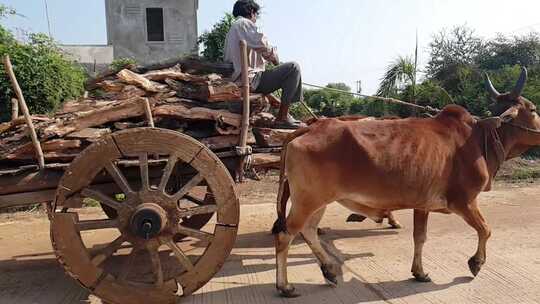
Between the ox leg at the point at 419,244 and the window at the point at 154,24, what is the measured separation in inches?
697

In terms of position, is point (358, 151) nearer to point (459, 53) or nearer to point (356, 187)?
point (356, 187)

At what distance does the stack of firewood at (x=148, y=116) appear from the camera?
3.92m

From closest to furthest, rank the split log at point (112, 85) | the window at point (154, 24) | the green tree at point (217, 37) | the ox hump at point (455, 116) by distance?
the split log at point (112, 85), the ox hump at point (455, 116), the green tree at point (217, 37), the window at point (154, 24)

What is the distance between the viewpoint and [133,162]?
13.0 feet

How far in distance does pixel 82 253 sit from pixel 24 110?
1226 mm

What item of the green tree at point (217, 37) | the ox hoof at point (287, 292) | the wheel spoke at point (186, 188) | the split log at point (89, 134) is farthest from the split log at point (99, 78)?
the green tree at point (217, 37)

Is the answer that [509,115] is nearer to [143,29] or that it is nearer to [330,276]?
[330,276]

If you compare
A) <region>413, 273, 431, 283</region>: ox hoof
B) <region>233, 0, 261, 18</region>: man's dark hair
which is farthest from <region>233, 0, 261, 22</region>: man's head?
<region>413, 273, 431, 283</region>: ox hoof

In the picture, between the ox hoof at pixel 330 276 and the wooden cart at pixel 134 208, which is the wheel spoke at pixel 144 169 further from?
the ox hoof at pixel 330 276

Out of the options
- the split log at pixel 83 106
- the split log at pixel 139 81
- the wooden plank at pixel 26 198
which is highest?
the split log at pixel 139 81

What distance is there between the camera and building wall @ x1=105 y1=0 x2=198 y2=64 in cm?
1989

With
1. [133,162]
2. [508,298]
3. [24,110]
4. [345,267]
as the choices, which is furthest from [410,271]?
[24,110]

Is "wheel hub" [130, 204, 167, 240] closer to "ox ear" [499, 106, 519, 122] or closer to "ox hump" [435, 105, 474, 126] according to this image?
"ox hump" [435, 105, 474, 126]

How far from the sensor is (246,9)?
4.79 metres
